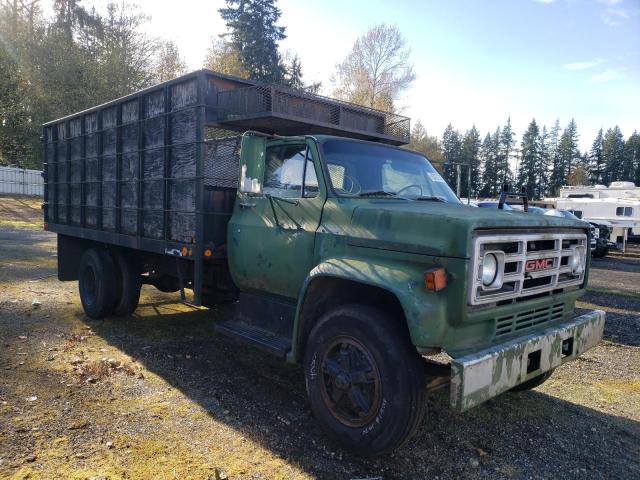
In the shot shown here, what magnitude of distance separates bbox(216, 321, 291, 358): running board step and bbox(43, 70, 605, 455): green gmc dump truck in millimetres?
18

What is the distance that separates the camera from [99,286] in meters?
6.52

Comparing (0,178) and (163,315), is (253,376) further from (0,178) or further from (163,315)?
(0,178)

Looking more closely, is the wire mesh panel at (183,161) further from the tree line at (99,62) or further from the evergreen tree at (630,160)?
the evergreen tree at (630,160)

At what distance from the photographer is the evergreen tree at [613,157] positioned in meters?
71.6

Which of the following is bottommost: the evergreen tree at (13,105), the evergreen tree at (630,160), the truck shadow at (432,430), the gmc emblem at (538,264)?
the truck shadow at (432,430)

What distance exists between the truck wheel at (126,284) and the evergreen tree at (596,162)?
78471 mm

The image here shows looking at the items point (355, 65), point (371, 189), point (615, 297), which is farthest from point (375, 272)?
point (355, 65)

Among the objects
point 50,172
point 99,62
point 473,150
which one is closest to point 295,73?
point 99,62

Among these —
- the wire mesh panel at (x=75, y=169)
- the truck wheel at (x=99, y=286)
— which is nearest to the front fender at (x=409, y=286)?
the truck wheel at (x=99, y=286)

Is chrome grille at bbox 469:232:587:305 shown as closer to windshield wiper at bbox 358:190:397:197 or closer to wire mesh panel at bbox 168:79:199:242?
windshield wiper at bbox 358:190:397:197

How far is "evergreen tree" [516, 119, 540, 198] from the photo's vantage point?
73250 millimetres

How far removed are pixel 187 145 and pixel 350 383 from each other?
116 inches

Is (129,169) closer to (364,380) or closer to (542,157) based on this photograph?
(364,380)

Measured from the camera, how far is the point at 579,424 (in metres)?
4.02
